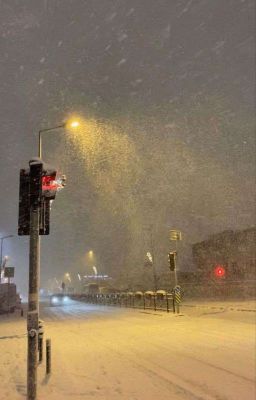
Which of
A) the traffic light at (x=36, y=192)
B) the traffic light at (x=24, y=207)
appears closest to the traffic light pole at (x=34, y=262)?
the traffic light at (x=36, y=192)

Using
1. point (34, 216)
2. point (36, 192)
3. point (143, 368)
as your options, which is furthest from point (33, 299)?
point (143, 368)

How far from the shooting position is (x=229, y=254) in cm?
9300

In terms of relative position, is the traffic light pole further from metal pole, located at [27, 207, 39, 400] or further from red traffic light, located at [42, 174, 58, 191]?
red traffic light, located at [42, 174, 58, 191]

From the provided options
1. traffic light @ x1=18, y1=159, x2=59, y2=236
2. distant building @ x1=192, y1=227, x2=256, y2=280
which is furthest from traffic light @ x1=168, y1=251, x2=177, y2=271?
distant building @ x1=192, y1=227, x2=256, y2=280

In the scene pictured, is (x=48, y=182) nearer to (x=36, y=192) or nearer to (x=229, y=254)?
(x=36, y=192)

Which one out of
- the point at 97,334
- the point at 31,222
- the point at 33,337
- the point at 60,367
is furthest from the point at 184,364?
the point at 97,334

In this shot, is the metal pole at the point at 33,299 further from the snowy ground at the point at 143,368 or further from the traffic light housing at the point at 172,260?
the traffic light housing at the point at 172,260

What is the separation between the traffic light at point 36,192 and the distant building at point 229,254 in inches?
2804

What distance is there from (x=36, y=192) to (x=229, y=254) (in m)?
88.6

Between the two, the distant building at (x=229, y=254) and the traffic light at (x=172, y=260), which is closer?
the traffic light at (x=172, y=260)

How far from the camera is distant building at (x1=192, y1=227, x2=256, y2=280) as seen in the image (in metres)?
82.4

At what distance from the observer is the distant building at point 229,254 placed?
82.4 metres

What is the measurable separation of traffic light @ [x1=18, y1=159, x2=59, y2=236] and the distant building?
71218mm

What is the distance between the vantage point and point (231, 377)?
31.5 feet
